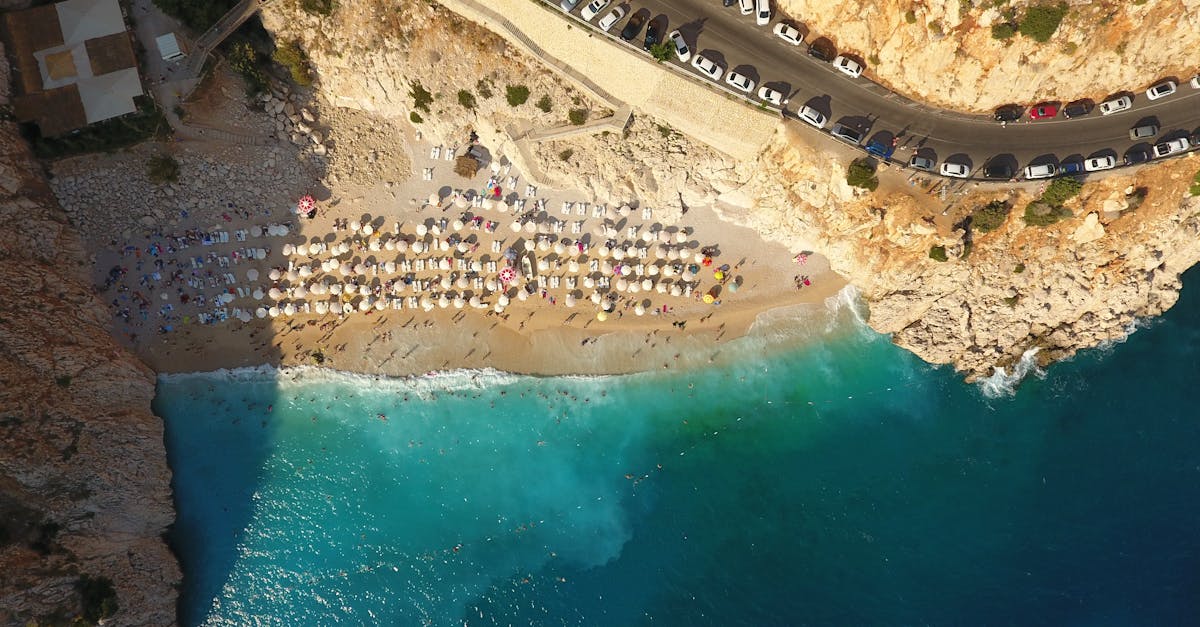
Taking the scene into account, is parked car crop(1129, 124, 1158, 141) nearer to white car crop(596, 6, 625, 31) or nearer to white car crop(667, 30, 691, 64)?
white car crop(667, 30, 691, 64)

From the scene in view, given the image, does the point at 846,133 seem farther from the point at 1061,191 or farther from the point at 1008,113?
the point at 1061,191

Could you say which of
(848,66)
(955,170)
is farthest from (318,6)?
(955,170)

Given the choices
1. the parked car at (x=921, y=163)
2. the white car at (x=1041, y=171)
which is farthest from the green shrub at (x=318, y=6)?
the white car at (x=1041, y=171)

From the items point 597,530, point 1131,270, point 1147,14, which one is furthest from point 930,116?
point 597,530

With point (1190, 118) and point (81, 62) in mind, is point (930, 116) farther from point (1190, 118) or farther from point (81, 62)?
point (81, 62)

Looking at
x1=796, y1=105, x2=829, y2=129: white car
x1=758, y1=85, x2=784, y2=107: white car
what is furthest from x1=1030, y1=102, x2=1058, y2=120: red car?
x1=758, y1=85, x2=784, y2=107: white car
